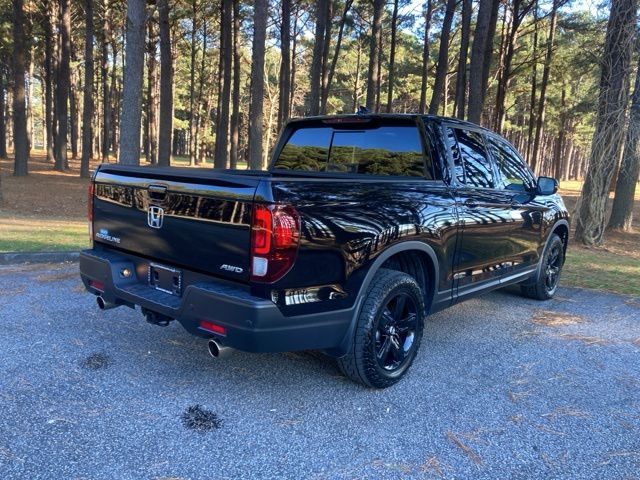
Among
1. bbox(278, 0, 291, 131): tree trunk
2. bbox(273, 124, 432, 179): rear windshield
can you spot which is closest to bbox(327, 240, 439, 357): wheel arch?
bbox(273, 124, 432, 179): rear windshield

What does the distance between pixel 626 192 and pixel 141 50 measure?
1202 centimetres

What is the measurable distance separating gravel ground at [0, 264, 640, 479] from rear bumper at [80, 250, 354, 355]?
55cm

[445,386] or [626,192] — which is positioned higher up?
[626,192]

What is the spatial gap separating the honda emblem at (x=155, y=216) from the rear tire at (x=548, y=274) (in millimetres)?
4600

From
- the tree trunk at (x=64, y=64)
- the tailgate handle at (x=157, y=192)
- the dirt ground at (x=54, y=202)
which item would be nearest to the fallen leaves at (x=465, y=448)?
the tailgate handle at (x=157, y=192)

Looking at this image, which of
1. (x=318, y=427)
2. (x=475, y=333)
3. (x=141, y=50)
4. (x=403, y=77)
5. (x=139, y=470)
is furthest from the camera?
(x=403, y=77)

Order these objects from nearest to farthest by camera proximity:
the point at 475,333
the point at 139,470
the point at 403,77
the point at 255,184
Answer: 1. the point at 139,470
2. the point at 255,184
3. the point at 475,333
4. the point at 403,77

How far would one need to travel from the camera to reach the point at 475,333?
5.19 meters

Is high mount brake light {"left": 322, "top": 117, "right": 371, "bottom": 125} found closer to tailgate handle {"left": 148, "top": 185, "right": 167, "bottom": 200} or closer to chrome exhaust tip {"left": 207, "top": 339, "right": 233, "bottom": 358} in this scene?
tailgate handle {"left": 148, "top": 185, "right": 167, "bottom": 200}

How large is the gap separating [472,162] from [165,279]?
298 cm

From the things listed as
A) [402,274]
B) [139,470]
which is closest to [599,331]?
[402,274]

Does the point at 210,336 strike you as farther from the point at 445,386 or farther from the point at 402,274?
the point at 445,386

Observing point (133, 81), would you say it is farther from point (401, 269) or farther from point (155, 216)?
point (401, 269)

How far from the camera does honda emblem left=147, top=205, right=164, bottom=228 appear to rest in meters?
3.52
